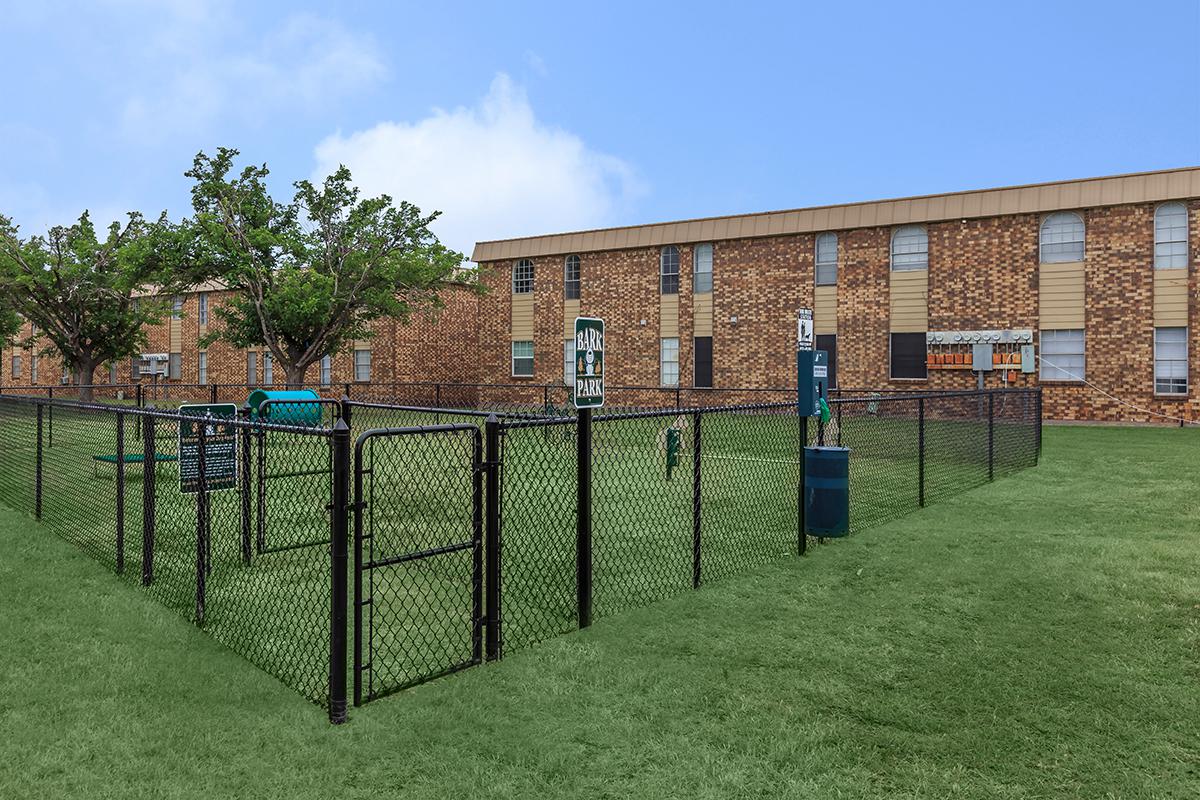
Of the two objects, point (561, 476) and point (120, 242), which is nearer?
point (561, 476)

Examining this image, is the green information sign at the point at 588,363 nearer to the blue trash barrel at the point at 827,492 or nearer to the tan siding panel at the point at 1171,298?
the blue trash barrel at the point at 827,492

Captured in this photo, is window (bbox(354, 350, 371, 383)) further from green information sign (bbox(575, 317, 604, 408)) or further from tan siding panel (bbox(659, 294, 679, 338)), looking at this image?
green information sign (bbox(575, 317, 604, 408))

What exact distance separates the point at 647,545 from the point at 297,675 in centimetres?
400

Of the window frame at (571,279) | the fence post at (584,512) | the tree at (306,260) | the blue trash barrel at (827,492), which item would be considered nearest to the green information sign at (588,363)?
the fence post at (584,512)

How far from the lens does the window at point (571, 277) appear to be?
33.9m

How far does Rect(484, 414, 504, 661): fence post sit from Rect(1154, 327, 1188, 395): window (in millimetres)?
25677

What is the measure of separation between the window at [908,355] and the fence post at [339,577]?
26.2 m

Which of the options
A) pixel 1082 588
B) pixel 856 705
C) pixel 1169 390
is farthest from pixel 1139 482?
pixel 1169 390

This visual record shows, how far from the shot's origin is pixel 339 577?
3861mm

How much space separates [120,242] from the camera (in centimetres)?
3372

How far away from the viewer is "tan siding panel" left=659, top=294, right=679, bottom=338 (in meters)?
31.6

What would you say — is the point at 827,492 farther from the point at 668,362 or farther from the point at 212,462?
the point at 668,362

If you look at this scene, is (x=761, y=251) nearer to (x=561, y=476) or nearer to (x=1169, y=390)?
(x=1169, y=390)

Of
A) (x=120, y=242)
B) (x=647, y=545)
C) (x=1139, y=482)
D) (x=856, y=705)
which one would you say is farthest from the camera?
(x=120, y=242)
